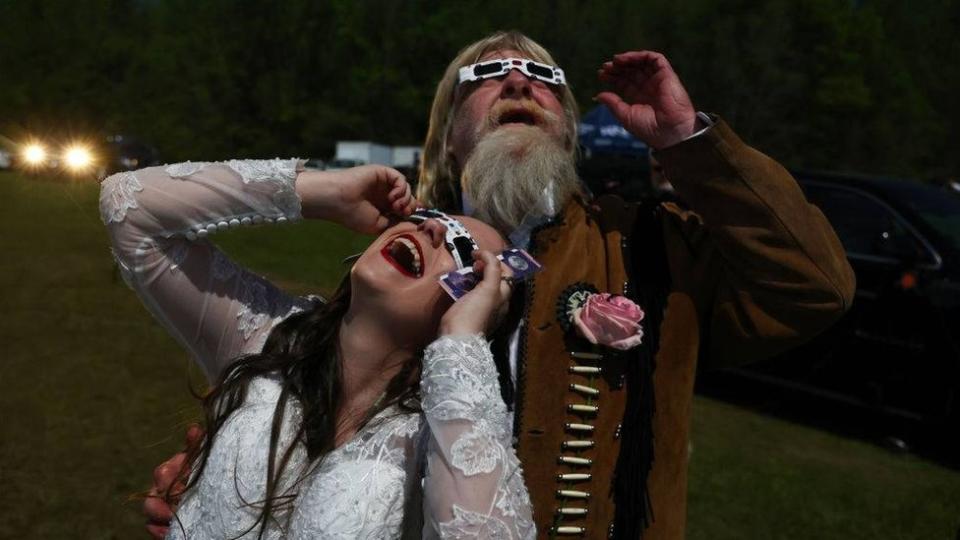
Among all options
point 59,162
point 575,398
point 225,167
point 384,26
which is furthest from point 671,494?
point 384,26

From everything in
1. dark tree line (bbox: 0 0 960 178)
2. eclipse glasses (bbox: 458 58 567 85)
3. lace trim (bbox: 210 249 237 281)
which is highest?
eclipse glasses (bbox: 458 58 567 85)

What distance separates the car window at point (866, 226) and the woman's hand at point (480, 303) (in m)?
4.97

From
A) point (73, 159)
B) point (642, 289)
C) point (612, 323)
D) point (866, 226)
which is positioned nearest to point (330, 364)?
point (612, 323)

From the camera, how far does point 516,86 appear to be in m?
2.40

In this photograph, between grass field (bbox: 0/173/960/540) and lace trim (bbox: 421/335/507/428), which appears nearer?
lace trim (bbox: 421/335/507/428)

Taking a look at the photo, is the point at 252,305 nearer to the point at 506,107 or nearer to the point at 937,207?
the point at 506,107

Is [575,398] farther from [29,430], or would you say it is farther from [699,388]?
[699,388]

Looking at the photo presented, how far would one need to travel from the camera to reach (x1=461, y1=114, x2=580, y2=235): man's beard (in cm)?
222

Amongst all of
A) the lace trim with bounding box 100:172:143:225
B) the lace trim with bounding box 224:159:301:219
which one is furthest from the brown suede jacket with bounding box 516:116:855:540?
the lace trim with bounding box 100:172:143:225

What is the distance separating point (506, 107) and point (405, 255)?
2.21 ft

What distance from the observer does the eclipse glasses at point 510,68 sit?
2.43 m

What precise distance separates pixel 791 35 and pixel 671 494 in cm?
3874

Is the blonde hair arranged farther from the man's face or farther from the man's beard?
the man's beard

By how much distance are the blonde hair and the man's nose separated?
125 millimetres
